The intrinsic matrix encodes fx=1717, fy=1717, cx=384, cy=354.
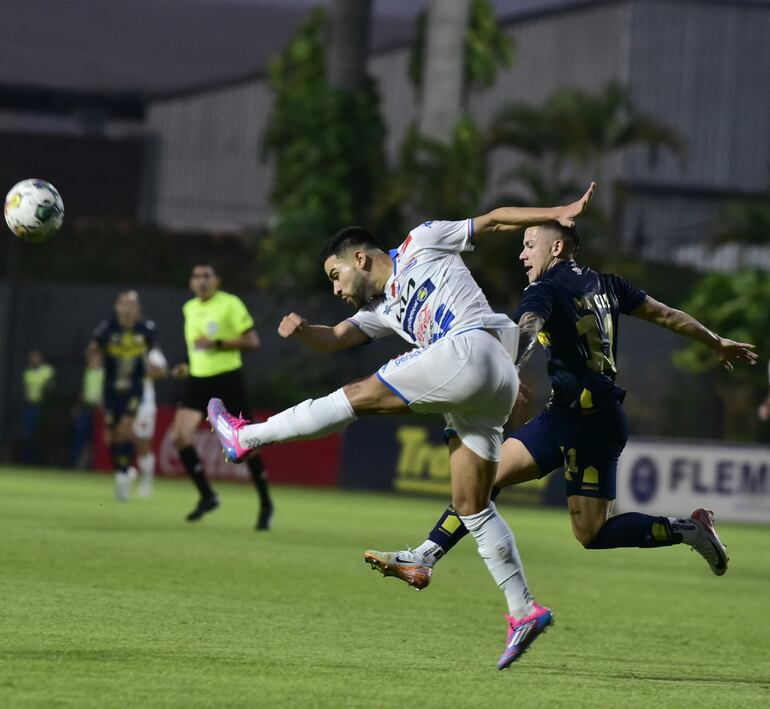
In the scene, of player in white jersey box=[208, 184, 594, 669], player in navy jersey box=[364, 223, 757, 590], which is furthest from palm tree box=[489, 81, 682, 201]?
player in white jersey box=[208, 184, 594, 669]

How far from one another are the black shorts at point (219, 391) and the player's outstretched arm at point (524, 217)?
8.74 metres

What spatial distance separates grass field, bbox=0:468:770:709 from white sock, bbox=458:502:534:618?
0.39m

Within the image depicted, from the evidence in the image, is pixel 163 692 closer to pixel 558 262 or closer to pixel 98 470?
pixel 558 262

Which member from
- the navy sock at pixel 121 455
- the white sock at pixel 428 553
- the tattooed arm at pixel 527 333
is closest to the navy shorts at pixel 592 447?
the white sock at pixel 428 553

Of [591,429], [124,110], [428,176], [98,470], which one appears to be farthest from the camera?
[124,110]

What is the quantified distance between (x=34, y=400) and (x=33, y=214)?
18.9 metres

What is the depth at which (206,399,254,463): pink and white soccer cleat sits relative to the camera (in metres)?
8.30

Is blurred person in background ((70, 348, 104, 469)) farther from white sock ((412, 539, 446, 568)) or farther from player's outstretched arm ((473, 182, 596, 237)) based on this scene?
player's outstretched arm ((473, 182, 596, 237))

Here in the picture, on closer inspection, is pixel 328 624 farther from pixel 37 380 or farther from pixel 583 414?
pixel 37 380

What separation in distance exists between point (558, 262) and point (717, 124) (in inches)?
1434

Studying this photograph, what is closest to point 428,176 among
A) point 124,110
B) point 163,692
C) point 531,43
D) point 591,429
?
point 531,43

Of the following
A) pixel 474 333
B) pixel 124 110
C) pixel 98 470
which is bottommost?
pixel 98 470

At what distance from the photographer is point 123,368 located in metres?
20.5

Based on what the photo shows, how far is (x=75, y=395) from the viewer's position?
1158 inches
